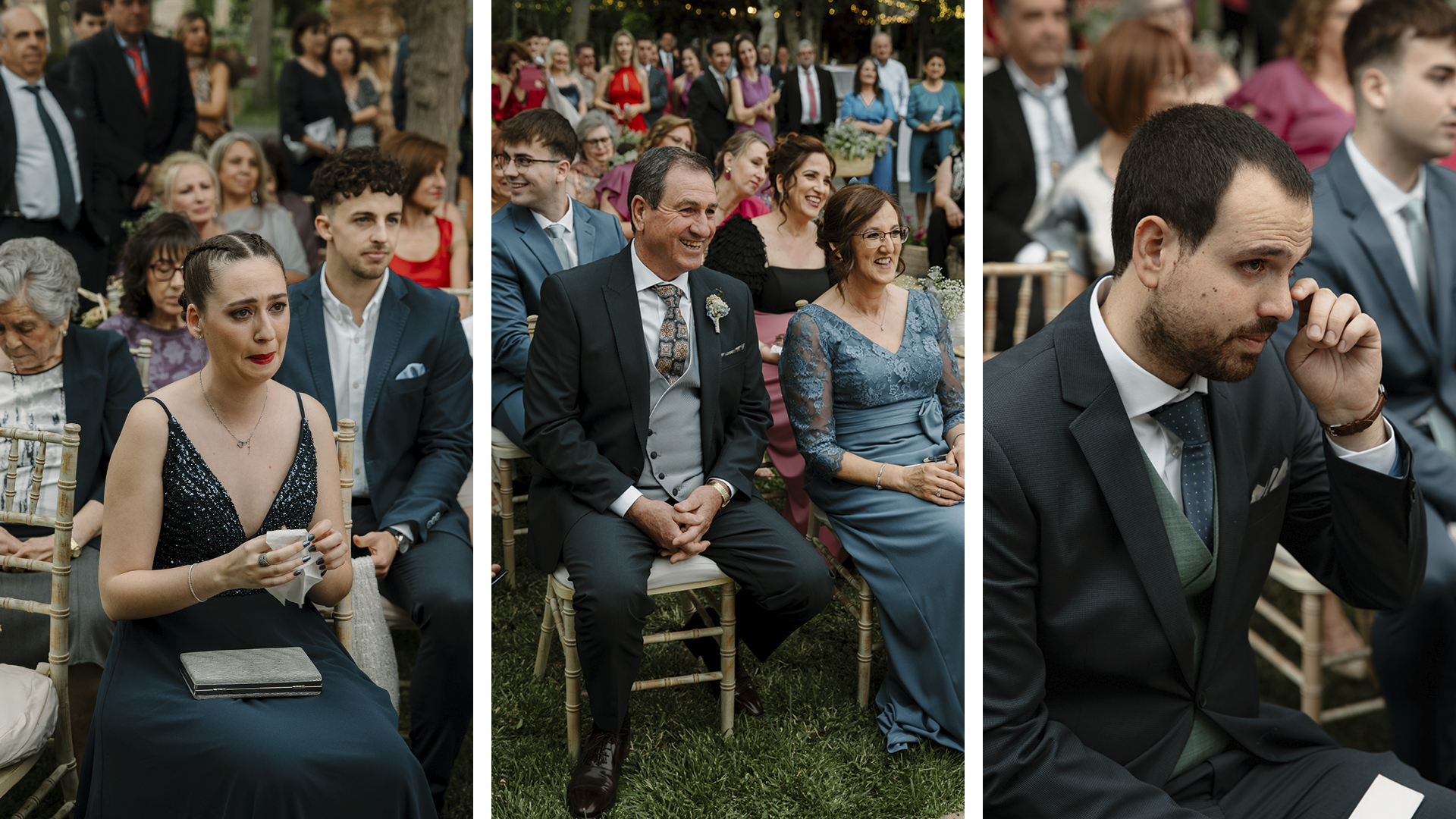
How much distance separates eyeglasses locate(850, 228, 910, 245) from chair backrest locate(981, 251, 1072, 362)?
31.2 inches

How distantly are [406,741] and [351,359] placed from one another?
40.6 inches

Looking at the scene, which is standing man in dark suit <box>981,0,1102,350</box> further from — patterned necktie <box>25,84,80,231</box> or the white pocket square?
patterned necktie <box>25,84,80,231</box>

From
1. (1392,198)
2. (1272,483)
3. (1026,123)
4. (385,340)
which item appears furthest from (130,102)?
(1392,198)

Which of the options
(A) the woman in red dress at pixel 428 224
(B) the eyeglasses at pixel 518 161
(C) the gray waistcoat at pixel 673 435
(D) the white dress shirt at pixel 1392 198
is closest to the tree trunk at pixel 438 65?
(A) the woman in red dress at pixel 428 224

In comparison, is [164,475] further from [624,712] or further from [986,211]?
[986,211]

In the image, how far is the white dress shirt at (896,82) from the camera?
98.8 inches

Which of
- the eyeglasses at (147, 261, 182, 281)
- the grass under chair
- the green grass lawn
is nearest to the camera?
the green grass lawn

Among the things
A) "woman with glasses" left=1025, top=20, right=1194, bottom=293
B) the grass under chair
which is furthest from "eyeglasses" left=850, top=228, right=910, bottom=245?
"woman with glasses" left=1025, top=20, right=1194, bottom=293

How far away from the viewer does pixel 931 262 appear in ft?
8.21

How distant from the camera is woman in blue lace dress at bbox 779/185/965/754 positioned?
8.03 feet

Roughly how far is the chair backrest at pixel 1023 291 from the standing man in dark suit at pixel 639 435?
1161 mm

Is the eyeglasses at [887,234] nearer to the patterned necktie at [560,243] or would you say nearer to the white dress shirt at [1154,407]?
the white dress shirt at [1154,407]

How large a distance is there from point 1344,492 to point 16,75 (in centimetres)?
365

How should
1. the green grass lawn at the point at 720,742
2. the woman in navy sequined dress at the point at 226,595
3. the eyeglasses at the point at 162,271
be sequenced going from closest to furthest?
the woman in navy sequined dress at the point at 226,595 → the green grass lawn at the point at 720,742 → the eyeglasses at the point at 162,271
